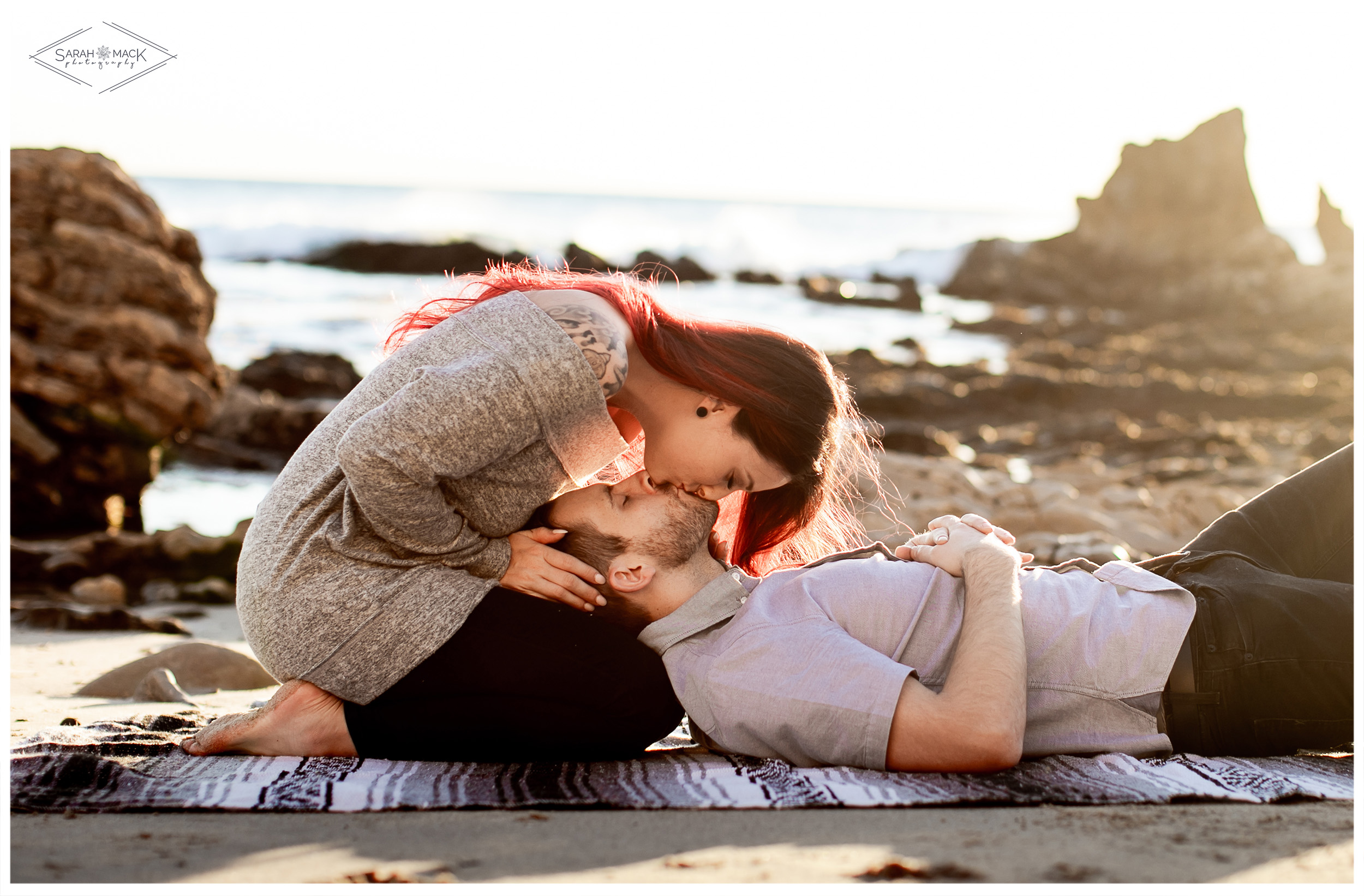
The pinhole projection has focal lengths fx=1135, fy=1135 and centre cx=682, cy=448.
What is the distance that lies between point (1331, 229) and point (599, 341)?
41.7 metres

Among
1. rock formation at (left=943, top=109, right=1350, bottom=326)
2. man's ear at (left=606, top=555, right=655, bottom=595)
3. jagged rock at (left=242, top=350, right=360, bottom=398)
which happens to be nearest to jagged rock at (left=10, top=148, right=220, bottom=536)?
man's ear at (left=606, top=555, right=655, bottom=595)

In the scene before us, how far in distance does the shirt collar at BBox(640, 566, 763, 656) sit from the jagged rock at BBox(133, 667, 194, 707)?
5.64 ft

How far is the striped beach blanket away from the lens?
7.33 feet

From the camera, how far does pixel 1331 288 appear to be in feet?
90.9

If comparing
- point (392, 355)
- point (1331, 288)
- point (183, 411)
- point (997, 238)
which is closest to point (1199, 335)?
point (1331, 288)

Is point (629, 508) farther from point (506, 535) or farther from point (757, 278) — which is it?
point (757, 278)

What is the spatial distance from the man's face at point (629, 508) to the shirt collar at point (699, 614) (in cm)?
19

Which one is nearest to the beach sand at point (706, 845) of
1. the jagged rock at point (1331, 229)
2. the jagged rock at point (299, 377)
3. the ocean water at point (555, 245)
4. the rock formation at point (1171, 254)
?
the ocean water at point (555, 245)

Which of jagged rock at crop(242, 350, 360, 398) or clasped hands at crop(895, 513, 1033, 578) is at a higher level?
clasped hands at crop(895, 513, 1033, 578)

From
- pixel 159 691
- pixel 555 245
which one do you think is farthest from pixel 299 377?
pixel 555 245

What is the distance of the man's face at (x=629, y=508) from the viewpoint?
270cm

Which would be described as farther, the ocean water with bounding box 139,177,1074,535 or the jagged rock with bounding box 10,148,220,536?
the ocean water with bounding box 139,177,1074,535

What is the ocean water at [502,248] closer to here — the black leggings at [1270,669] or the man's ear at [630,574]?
the man's ear at [630,574]

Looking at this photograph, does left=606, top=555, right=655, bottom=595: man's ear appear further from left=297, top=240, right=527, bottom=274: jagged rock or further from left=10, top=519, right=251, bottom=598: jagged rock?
left=297, top=240, right=527, bottom=274: jagged rock
